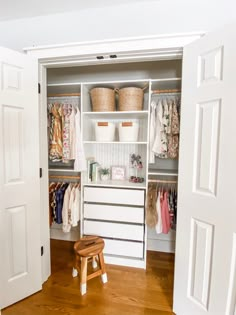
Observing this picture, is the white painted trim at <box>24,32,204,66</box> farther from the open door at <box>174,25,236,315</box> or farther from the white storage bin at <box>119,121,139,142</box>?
the white storage bin at <box>119,121,139,142</box>

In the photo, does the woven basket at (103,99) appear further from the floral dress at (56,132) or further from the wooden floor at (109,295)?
the wooden floor at (109,295)

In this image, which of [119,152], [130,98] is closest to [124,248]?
[119,152]

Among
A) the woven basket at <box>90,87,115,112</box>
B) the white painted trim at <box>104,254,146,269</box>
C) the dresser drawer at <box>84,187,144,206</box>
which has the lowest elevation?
the white painted trim at <box>104,254,146,269</box>

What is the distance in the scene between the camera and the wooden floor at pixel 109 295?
1.60 meters

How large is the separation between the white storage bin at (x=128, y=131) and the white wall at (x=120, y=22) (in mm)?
833

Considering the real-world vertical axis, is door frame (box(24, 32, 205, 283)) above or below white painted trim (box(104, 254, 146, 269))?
above

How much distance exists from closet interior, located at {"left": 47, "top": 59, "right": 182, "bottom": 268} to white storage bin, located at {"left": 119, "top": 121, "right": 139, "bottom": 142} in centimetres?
1

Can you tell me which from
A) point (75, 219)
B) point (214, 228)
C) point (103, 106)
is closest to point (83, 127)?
point (103, 106)

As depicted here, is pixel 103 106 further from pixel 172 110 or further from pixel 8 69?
pixel 8 69

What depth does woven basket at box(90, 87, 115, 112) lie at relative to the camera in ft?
6.84

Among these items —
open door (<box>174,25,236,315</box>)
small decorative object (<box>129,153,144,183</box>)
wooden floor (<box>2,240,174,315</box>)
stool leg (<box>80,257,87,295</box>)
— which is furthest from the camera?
small decorative object (<box>129,153,144,183</box>)

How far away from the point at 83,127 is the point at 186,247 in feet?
4.98

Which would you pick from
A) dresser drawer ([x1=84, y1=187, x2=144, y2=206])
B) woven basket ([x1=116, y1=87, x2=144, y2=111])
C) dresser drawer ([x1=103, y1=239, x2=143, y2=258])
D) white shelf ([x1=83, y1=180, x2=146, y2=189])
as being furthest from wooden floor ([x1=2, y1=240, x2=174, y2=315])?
woven basket ([x1=116, y1=87, x2=144, y2=111])

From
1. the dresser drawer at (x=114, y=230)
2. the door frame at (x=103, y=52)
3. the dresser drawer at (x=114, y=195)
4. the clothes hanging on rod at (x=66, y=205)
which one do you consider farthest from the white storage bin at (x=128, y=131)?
the dresser drawer at (x=114, y=230)
